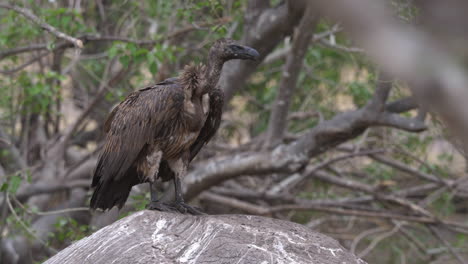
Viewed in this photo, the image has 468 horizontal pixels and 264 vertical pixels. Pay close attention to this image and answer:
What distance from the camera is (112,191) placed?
4266 millimetres

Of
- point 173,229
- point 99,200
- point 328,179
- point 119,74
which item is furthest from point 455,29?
point 328,179

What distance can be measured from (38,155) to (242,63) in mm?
3366

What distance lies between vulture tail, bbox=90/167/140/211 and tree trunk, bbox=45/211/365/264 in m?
0.76

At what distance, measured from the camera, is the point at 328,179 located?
746 cm

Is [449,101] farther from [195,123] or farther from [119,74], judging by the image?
[119,74]

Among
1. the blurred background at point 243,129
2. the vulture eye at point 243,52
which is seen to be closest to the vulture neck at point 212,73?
the vulture eye at point 243,52

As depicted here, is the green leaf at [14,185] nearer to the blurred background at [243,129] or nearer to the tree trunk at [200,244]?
the blurred background at [243,129]

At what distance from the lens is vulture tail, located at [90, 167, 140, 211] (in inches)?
165

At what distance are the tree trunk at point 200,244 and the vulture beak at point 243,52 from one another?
118 cm

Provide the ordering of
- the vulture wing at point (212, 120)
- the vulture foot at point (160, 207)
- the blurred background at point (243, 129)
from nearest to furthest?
the vulture foot at point (160, 207) < the vulture wing at point (212, 120) < the blurred background at point (243, 129)

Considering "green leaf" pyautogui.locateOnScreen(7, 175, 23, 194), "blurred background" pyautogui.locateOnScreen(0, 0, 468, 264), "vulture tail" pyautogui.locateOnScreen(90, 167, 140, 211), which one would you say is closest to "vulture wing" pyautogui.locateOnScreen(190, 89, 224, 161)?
"vulture tail" pyautogui.locateOnScreen(90, 167, 140, 211)

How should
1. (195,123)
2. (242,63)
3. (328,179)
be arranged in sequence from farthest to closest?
(328,179) < (242,63) < (195,123)

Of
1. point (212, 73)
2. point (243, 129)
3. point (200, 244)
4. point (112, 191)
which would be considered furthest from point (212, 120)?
point (243, 129)

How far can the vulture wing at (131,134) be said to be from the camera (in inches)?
160
